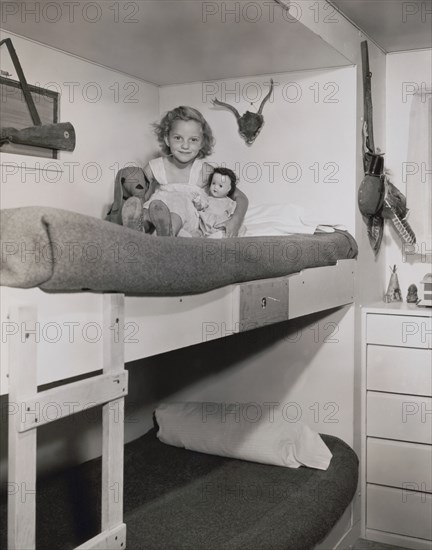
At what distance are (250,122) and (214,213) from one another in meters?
0.62

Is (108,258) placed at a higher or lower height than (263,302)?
Answer: higher

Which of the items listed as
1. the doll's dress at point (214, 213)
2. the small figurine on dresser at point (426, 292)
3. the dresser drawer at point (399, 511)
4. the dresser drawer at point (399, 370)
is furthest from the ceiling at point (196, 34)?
the dresser drawer at point (399, 511)

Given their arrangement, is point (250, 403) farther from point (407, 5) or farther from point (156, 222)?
point (407, 5)

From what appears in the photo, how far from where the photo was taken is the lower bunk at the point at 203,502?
2123 mm

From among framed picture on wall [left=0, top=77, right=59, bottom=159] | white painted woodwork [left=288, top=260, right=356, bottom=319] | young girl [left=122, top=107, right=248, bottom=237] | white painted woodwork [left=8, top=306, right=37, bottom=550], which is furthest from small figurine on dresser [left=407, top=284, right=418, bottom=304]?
white painted woodwork [left=8, top=306, right=37, bottom=550]

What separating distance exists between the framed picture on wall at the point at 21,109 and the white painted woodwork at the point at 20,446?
137 cm

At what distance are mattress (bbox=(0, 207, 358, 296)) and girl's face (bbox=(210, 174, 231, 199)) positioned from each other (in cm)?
82

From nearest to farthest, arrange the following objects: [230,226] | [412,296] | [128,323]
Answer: [128,323]
[230,226]
[412,296]

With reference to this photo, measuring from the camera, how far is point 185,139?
2.80 metres

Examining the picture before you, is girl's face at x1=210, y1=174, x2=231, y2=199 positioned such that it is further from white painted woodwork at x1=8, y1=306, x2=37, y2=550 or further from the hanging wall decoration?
white painted woodwork at x1=8, y1=306, x2=37, y2=550

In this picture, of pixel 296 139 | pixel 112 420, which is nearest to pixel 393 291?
pixel 296 139

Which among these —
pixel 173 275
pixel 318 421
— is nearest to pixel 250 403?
pixel 318 421

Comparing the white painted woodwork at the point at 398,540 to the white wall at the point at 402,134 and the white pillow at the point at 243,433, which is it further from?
the white wall at the point at 402,134

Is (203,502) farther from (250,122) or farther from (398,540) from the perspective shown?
(250,122)
